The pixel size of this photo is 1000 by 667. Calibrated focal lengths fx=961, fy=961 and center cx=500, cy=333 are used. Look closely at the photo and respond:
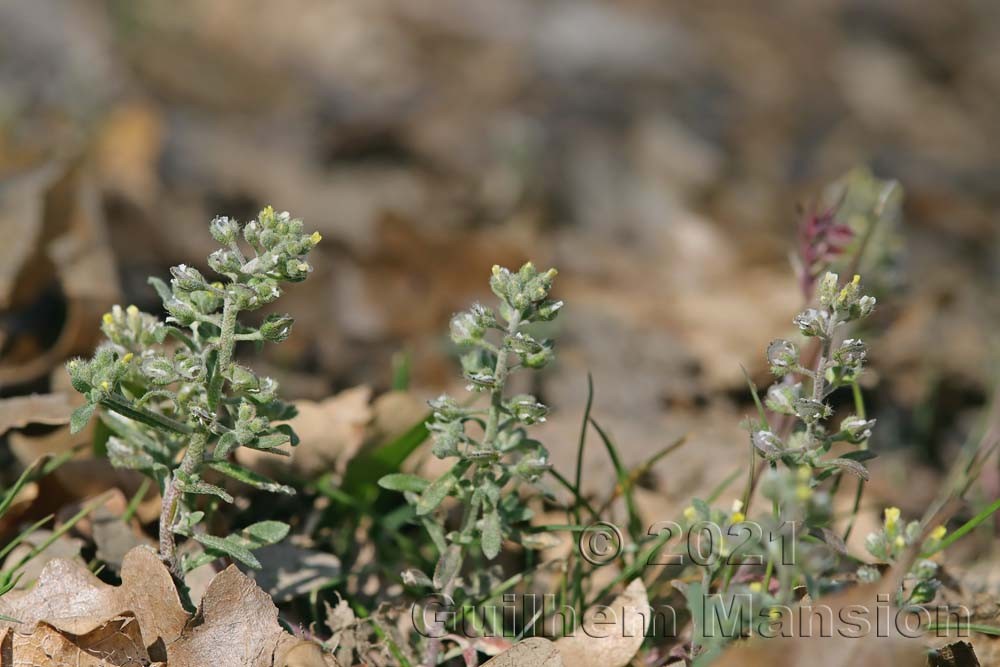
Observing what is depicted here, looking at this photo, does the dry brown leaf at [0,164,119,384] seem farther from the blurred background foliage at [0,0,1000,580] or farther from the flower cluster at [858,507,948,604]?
the flower cluster at [858,507,948,604]

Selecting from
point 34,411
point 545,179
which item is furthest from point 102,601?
point 545,179

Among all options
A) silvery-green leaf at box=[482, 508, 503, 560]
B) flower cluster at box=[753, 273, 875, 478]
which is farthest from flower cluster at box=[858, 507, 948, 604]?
silvery-green leaf at box=[482, 508, 503, 560]

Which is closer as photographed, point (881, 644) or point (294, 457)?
point (881, 644)

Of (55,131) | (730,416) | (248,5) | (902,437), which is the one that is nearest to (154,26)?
(248,5)

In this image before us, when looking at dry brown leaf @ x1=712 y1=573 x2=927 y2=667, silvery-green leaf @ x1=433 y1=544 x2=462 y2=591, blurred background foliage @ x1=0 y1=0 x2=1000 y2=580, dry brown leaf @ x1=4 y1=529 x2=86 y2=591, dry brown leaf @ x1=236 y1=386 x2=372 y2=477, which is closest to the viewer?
dry brown leaf @ x1=712 y1=573 x2=927 y2=667

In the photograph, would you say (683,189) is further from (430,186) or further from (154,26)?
(154,26)

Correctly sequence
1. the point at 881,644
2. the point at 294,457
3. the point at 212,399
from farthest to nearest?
the point at 294,457 → the point at 212,399 → the point at 881,644

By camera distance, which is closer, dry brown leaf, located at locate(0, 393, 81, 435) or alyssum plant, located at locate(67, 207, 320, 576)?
alyssum plant, located at locate(67, 207, 320, 576)
